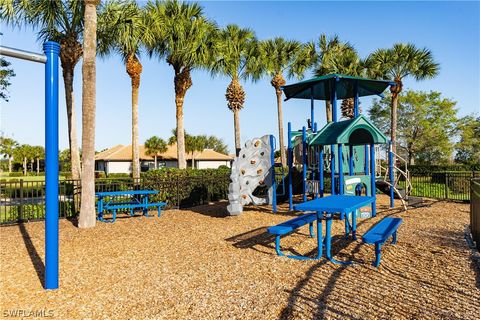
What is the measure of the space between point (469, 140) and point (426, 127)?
459cm

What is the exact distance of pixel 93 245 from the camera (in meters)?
7.05

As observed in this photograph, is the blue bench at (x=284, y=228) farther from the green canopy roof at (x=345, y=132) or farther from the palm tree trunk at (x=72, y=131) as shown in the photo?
the palm tree trunk at (x=72, y=131)

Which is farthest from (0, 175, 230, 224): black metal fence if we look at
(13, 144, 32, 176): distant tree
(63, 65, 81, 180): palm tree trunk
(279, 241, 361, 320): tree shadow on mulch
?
(13, 144, 32, 176): distant tree

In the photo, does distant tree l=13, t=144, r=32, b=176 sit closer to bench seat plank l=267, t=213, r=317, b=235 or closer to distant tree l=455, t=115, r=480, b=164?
distant tree l=455, t=115, r=480, b=164

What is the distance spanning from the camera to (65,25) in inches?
510

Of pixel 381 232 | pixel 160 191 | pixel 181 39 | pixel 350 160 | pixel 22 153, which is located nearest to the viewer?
pixel 381 232

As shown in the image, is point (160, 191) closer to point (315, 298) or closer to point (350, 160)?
point (350, 160)

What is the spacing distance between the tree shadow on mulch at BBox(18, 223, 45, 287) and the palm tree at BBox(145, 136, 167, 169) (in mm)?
38059

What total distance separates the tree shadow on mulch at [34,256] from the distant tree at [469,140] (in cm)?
4000

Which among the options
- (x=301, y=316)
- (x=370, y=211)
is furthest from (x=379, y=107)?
(x=301, y=316)

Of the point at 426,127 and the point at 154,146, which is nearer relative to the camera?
the point at 426,127

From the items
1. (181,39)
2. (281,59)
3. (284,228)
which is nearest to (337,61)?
(281,59)

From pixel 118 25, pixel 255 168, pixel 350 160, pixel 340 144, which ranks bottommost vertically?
pixel 255 168

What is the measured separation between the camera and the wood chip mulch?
374cm
